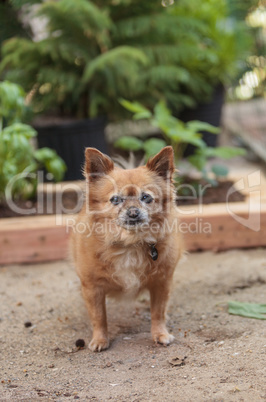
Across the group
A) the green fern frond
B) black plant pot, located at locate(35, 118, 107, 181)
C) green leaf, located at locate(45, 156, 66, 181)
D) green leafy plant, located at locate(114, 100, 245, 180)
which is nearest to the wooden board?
green leaf, located at locate(45, 156, 66, 181)

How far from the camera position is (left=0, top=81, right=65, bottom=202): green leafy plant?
159 inches

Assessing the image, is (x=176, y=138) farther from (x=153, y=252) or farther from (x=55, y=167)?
(x=153, y=252)

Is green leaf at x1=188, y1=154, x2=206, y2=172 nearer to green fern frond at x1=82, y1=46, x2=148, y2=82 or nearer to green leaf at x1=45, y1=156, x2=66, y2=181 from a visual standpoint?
green fern frond at x1=82, y1=46, x2=148, y2=82

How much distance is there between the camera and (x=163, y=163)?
2.73m

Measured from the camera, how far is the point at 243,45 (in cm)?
623

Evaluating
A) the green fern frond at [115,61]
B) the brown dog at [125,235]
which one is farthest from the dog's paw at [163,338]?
the green fern frond at [115,61]

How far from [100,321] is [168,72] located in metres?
3.47

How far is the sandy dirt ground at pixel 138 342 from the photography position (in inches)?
88.0

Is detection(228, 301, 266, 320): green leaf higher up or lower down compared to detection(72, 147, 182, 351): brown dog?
lower down

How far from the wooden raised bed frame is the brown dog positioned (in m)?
1.27

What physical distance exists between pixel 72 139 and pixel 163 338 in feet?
10.2

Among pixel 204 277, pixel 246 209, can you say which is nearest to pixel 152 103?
pixel 246 209

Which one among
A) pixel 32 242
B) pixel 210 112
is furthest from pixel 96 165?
pixel 210 112

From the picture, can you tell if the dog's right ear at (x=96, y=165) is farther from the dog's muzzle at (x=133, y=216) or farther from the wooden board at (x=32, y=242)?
the wooden board at (x=32, y=242)
